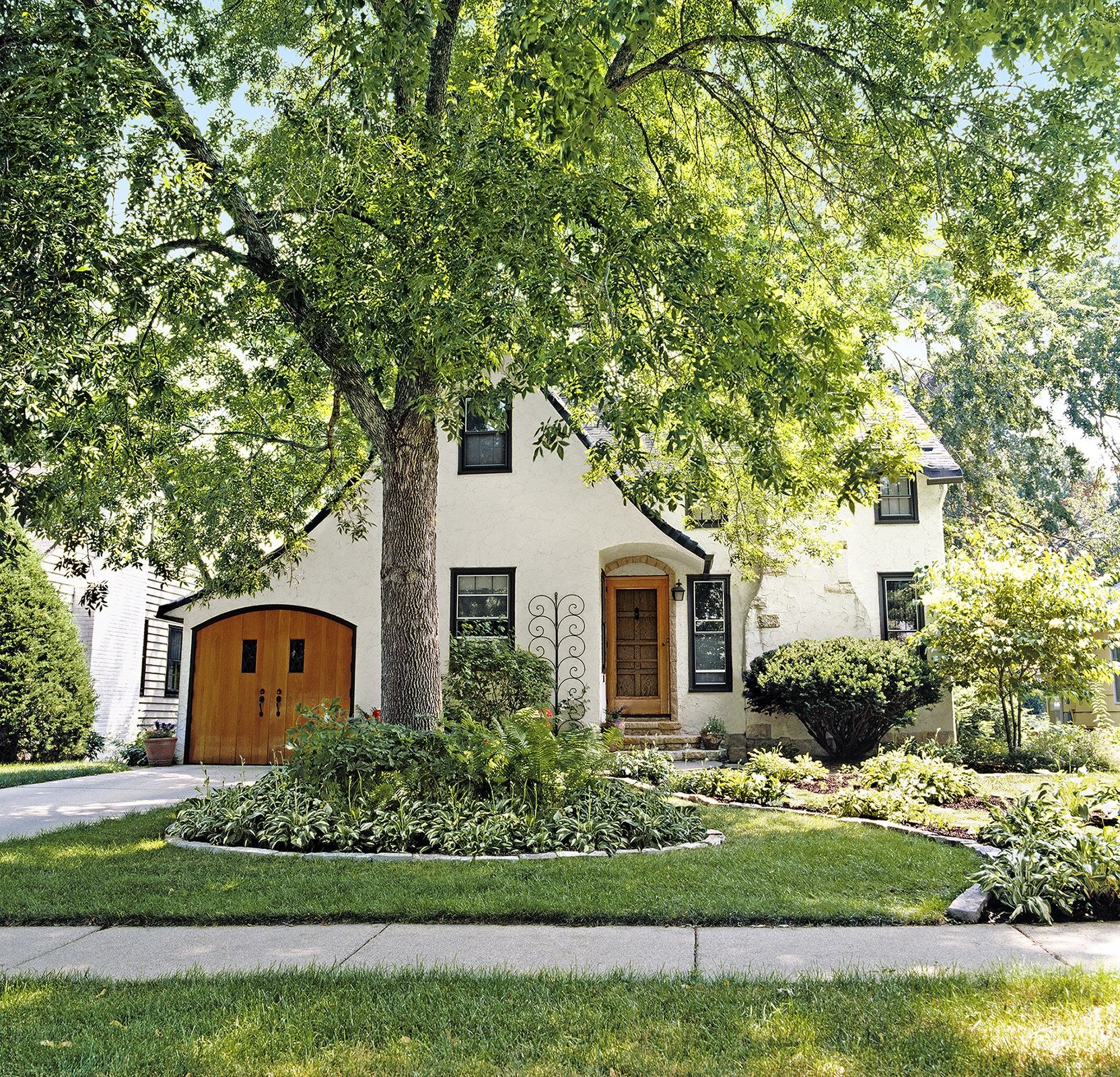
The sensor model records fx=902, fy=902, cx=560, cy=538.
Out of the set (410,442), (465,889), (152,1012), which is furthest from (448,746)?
(152,1012)

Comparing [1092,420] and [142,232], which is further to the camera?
[1092,420]

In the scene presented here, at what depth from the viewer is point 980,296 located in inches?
380

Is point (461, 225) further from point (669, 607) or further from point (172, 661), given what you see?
point (172, 661)

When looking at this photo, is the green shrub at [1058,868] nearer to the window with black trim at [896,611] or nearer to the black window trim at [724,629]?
the black window trim at [724,629]

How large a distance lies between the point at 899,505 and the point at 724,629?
3816 mm

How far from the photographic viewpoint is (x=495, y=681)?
1295cm

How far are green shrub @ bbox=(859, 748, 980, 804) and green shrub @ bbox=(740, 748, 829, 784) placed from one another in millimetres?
949

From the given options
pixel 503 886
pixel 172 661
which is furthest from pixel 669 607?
pixel 172 661

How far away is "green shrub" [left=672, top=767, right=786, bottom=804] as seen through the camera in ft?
31.5

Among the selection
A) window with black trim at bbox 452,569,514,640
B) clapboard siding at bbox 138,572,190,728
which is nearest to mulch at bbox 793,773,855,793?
window with black trim at bbox 452,569,514,640

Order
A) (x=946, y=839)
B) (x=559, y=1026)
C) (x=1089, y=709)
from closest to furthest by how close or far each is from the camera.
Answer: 1. (x=559, y=1026)
2. (x=946, y=839)
3. (x=1089, y=709)

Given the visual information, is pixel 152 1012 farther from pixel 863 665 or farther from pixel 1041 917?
pixel 863 665

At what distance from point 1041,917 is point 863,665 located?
8.67m

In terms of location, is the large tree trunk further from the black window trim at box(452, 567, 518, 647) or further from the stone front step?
the stone front step
